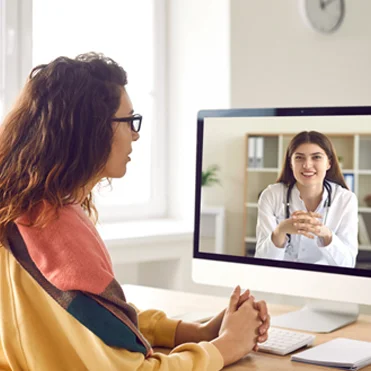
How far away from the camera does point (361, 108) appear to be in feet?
5.37

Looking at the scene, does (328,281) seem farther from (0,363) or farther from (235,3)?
(235,3)

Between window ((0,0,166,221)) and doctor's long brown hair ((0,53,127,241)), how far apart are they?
182 cm

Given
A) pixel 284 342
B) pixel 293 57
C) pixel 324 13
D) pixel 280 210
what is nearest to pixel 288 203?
pixel 280 210

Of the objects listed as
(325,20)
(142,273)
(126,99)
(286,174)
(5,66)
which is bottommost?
(142,273)

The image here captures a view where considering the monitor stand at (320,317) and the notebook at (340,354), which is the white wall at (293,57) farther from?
the notebook at (340,354)

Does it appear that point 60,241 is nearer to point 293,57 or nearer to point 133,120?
point 133,120

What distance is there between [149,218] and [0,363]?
2.11 meters

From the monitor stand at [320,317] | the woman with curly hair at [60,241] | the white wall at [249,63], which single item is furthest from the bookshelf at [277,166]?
the white wall at [249,63]

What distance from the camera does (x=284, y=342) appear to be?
154 centimetres

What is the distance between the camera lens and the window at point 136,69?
3.11 meters

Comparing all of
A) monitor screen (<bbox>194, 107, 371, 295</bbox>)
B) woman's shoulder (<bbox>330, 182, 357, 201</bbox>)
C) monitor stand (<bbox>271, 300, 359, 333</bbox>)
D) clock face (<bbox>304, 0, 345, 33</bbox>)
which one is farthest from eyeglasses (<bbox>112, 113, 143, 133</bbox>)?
clock face (<bbox>304, 0, 345, 33</bbox>)

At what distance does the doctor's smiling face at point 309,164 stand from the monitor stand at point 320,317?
33 centimetres

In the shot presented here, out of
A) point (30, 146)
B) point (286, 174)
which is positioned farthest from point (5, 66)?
point (30, 146)

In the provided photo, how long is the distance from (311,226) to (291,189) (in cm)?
10
